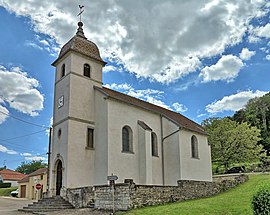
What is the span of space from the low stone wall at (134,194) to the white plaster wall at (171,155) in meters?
4.03

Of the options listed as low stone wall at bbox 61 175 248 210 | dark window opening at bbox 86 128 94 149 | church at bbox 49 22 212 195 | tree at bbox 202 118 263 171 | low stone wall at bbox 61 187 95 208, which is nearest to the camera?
low stone wall at bbox 61 175 248 210

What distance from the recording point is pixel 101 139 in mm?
22312

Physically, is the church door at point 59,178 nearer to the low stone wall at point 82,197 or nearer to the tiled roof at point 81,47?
the low stone wall at point 82,197

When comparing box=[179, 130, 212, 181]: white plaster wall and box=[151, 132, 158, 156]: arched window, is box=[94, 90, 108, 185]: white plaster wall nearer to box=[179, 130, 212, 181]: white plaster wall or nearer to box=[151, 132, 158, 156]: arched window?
box=[151, 132, 158, 156]: arched window

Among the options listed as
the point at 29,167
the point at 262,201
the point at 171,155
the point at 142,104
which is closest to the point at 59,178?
the point at 171,155

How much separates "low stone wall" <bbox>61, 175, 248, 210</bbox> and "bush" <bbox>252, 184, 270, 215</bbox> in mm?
7383

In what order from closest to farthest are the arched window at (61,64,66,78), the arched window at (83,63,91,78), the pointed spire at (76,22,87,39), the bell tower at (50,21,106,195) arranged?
the bell tower at (50,21,106,195)
the arched window at (83,63,91,78)
the arched window at (61,64,66,78)
the pointed spire at (76,22,87,39)

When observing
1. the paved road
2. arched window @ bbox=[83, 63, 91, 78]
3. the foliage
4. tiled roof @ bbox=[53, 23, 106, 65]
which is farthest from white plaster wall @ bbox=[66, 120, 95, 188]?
the foliage

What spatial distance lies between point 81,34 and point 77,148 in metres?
10.2

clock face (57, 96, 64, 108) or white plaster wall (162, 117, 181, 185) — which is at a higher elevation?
clock face (57, 96, 64, 108)

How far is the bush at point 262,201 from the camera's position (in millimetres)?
8905

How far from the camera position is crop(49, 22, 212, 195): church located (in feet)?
71.1

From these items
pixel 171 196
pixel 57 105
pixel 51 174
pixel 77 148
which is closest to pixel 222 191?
pixel 171 196

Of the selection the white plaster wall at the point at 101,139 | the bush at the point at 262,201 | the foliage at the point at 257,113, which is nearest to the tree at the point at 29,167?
the foliage at the point at 257,113
